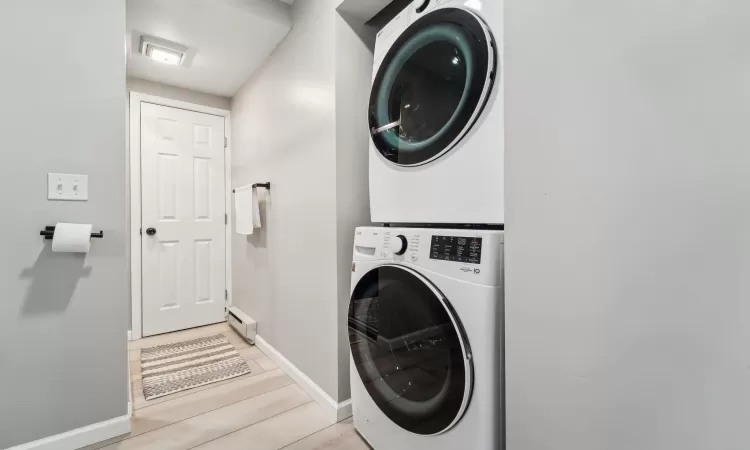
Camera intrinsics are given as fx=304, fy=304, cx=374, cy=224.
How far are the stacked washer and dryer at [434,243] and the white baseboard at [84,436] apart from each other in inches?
43.6

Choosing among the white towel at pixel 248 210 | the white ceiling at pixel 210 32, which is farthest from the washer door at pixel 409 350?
the white ceiling at pixel 210 32

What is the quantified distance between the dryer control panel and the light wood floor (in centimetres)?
89

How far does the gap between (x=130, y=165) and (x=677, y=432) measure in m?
3.35

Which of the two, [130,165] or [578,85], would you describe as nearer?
[578,85]

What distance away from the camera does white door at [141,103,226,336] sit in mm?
2646

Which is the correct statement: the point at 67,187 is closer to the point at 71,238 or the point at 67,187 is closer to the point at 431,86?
the point at 71,238

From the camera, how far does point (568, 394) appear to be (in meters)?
0.57

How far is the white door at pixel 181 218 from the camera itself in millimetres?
2646

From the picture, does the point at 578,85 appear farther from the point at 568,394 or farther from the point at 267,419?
the point at 267,419

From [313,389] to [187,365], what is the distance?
1044 millimetres

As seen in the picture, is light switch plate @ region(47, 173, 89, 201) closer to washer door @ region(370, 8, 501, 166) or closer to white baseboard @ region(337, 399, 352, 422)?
washer door @ region(370, 8, 501, 166)

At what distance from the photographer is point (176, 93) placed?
2777mm

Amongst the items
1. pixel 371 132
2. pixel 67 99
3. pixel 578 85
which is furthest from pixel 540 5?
pixel 67 99

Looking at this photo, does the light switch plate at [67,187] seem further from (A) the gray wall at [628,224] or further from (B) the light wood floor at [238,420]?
(A) the gray wall at [628,224]
